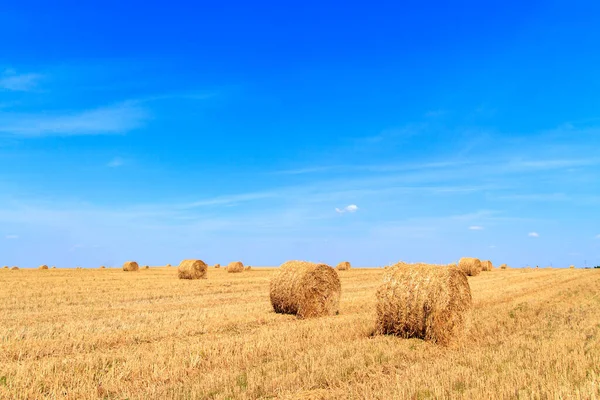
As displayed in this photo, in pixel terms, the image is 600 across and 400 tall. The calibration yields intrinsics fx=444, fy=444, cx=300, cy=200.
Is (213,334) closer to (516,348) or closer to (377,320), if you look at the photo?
(377,320)

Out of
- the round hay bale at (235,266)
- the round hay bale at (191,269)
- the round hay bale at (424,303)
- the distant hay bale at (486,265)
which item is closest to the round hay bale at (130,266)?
the round hay bale at (235,266)

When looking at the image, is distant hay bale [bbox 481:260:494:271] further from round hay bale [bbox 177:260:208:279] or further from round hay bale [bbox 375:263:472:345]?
round hay bale [bbox 375:263:472:345]

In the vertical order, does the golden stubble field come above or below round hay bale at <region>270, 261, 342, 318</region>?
below

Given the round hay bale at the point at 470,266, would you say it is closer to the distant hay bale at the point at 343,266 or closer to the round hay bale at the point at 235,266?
the distant hay bale at the point at 343,266

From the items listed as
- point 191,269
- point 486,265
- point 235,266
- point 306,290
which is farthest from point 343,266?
point 306,290

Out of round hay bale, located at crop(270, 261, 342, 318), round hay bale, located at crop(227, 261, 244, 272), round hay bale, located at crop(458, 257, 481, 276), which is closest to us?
round hay bale, located at crop(270, 261, 342, 318)

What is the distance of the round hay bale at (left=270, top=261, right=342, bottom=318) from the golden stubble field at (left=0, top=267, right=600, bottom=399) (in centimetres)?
61

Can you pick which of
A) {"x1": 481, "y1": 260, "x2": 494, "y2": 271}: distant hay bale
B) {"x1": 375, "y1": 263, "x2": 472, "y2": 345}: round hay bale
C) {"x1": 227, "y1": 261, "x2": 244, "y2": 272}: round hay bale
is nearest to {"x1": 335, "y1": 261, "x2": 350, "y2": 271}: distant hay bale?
{"x1": 227, "y1": 261, "x2": 244, "y2": 272}: round hay bale

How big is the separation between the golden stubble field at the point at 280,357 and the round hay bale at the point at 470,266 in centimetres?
2050

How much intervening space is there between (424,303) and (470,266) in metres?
25.8

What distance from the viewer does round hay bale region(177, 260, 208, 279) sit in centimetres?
2839

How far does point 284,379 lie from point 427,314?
4.56 m

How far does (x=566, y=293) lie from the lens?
687 inches

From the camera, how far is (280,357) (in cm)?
729
